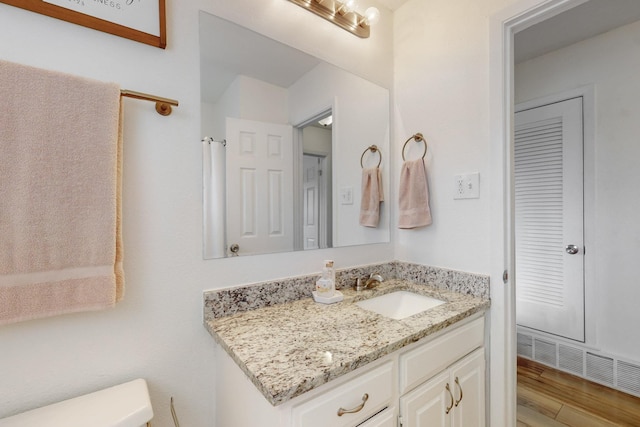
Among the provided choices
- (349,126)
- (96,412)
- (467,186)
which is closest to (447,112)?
(467,186)

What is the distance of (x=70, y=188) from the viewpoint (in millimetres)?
771

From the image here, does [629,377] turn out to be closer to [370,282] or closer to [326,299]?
[370,282]

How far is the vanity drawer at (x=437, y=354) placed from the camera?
937 mm

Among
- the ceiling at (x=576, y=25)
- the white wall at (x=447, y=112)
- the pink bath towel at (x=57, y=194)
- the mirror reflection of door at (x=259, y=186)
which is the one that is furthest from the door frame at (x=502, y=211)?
the pink bath towel at (x=57, y=194)

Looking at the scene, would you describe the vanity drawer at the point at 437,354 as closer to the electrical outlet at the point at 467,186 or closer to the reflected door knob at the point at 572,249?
the electrical outlet at the point at 467,186

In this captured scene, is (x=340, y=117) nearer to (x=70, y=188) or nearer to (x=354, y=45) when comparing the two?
→ (x=354, y=45)

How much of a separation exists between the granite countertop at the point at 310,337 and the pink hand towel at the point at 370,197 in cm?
48

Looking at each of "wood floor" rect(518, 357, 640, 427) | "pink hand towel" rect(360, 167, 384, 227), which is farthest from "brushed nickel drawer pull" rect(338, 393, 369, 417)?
"wood floor" rect(518, 357, 640, 427)

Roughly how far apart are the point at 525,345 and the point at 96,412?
113 inches

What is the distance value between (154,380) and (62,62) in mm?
1015

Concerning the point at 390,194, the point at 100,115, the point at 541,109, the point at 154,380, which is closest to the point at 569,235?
the point at 541,109

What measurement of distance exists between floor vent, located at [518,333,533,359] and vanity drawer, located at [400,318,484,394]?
1530mm

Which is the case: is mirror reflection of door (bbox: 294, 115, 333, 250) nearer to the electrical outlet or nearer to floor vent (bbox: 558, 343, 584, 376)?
the electrical outlet

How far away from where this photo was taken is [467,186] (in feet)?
4.49
